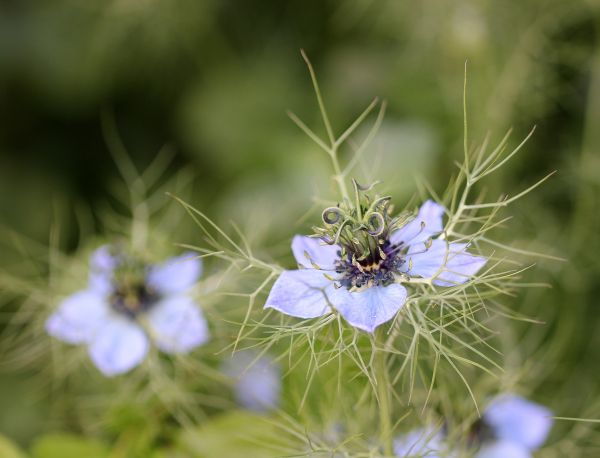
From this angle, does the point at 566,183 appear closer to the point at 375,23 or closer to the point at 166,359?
the point at 375,23

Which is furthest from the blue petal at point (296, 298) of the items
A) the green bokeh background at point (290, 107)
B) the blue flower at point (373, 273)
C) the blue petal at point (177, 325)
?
the green bokeh background at point (290, 107)

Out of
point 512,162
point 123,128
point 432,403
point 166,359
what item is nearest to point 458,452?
point 432,403

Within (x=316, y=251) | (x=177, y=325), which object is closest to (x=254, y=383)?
(x=177, y=325)

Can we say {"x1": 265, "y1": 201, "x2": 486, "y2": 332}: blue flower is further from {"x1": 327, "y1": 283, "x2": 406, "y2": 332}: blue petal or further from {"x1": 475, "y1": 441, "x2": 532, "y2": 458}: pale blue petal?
{"x1": 475, "y1": 441, "x2": 532, "y2": 458}: pale blue petal

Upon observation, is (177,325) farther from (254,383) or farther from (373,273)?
(373,273)

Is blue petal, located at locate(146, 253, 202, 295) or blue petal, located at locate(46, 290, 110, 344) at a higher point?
blue petal, located at locate(146, 253, 202, 295)

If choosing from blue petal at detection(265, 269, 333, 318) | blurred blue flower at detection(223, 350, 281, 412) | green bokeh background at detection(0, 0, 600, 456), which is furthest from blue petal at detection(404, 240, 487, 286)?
green bokeh background at detection(0, 0, 600, 456)

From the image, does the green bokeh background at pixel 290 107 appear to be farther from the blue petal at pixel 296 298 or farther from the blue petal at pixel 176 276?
the blue petal at pixel 296 298
